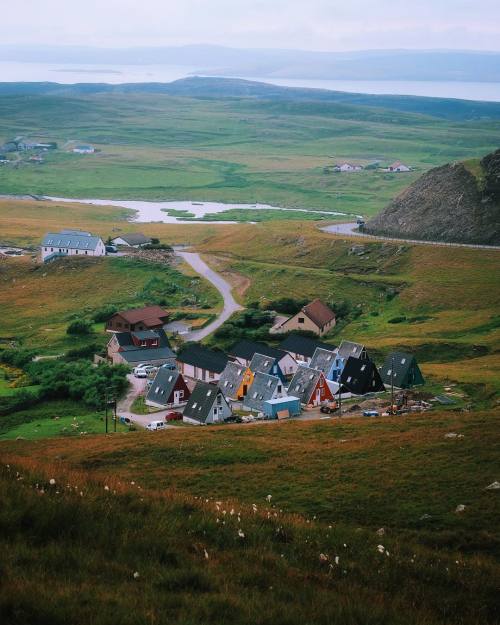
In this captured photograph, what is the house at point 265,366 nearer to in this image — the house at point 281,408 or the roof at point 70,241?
the house at point 281,408

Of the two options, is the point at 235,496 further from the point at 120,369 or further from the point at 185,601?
the point at 120,369

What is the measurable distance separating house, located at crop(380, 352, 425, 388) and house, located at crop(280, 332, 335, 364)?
779 centimetres

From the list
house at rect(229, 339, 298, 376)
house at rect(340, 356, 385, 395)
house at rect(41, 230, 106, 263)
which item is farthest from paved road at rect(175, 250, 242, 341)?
house at rect(340, 356, 385, 395)

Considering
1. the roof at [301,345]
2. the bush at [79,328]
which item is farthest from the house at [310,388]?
the bush at [79,328]

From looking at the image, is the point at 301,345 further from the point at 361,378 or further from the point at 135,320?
the point at 135,320

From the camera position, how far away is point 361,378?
51.9 m

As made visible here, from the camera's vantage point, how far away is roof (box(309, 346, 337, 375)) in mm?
54906

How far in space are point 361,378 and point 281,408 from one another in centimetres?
679

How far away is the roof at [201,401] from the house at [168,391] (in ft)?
9.66

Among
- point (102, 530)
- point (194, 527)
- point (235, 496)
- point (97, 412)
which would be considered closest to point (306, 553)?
point (194, 527)

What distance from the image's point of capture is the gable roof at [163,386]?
2004 inches

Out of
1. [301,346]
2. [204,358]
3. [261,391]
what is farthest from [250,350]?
[261,391]

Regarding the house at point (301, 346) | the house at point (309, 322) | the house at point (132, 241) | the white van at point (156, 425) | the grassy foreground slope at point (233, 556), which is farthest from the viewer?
the house at point (132, 241)

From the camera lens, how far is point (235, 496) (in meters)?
25.0
